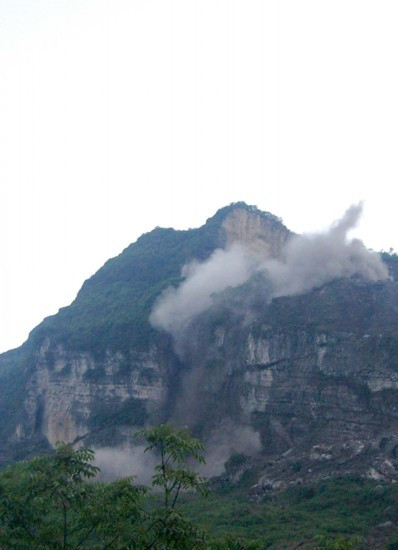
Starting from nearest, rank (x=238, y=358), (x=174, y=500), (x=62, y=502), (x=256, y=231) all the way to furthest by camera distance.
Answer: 1. (x=174, y=500)
2. (x=62, y=502)
3. (x=238, y=358)
4. (x=256, y=231)

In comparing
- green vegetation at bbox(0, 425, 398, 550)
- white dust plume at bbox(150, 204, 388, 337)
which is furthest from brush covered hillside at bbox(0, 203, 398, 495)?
green vegetation at bbox(0, 425, 398, 550)

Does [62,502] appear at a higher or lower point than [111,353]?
lower

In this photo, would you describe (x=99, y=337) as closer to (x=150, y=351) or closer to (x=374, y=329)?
(x=150, y=351)

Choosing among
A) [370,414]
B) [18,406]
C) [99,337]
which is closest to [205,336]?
[99,337]

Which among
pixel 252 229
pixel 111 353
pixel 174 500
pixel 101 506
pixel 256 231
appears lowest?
pixel 101 506

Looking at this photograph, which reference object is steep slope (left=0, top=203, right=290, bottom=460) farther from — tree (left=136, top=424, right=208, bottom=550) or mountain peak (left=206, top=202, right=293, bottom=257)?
tree (left=136, top=424, right=208, bottom=550)

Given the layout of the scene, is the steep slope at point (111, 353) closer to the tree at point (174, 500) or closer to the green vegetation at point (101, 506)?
the green vegetation at point (101, 506)

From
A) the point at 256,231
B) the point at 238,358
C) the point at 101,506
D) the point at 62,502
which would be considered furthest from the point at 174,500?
the point at 256,231

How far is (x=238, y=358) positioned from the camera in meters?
71.9

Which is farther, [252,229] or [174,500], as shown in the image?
[252,229]

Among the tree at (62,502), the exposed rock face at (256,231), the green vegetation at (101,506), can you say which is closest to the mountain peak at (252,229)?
the exposed rock face at (256,231)

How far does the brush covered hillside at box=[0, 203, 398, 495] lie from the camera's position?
60.1 m

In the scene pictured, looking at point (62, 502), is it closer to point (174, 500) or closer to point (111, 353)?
point (174, 500)

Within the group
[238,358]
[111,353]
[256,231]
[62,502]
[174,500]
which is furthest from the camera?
[256,231]
